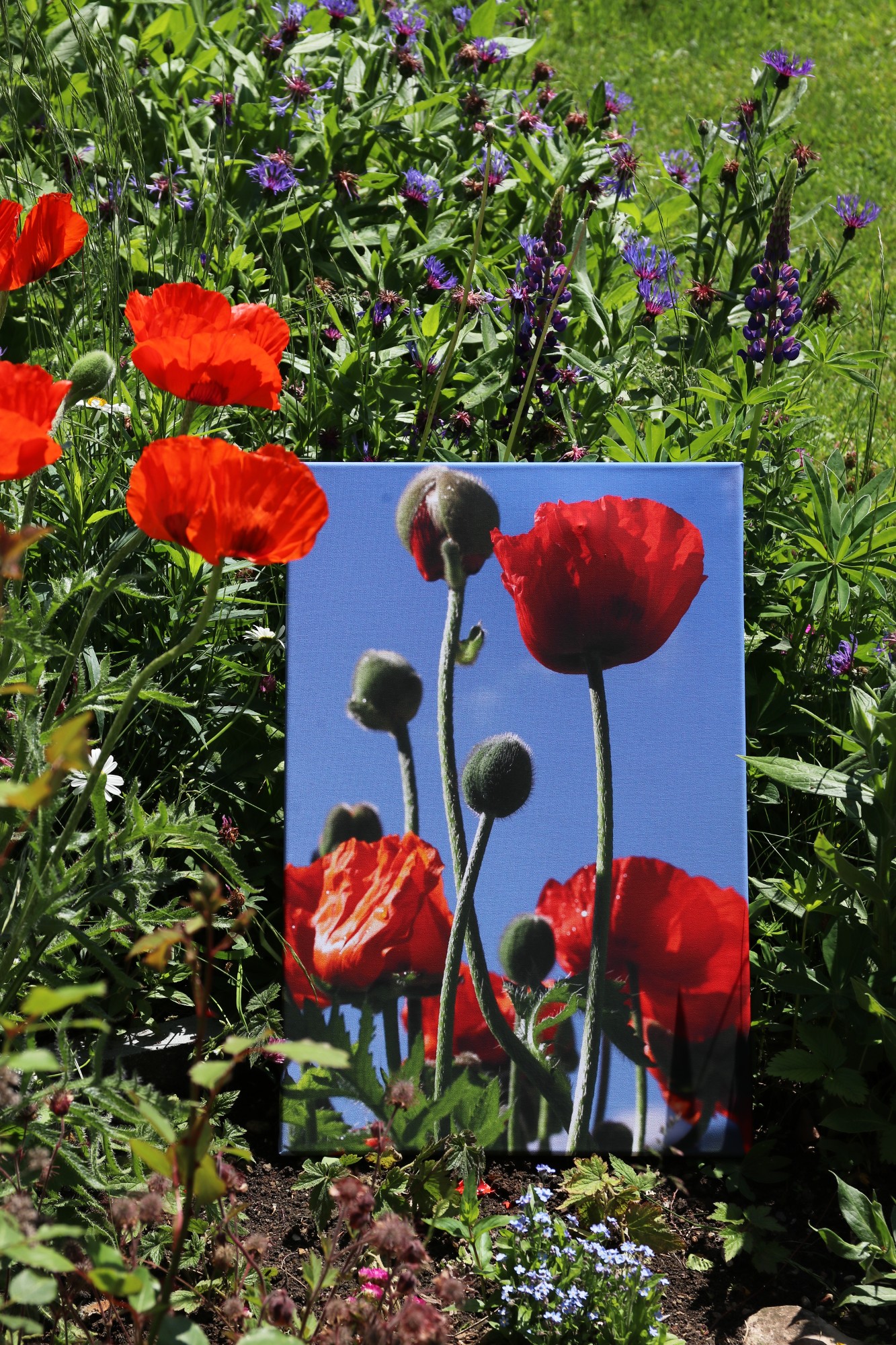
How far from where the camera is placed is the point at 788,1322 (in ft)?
5.00

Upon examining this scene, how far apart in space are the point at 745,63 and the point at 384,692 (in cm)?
434

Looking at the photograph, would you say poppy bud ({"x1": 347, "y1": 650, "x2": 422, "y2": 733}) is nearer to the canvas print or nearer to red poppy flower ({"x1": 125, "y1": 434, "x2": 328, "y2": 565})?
the canvas print

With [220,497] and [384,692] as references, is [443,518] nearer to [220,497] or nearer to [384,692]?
[384,692]

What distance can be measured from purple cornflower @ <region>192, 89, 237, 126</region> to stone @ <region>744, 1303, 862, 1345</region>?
2549 mm

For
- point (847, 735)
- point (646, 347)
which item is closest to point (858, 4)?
point (646, 347)

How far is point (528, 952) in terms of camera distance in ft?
5.99

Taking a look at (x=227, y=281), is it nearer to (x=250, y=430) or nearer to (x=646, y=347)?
(x=250, y=430)

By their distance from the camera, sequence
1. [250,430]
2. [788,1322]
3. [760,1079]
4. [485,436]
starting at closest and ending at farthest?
[788,1322], [760,1079], [485,436], [250,430]

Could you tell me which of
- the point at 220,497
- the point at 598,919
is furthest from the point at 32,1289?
the point at 598,919

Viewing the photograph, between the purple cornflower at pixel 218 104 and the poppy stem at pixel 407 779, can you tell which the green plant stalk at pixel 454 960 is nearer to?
the poppy stem at pixel 407 779

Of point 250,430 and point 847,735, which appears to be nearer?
point 847,735

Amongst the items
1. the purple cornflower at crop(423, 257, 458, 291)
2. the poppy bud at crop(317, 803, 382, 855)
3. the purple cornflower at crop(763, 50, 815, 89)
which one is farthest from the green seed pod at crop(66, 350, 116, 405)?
the purple cornflower at crop(763, 50, 815, 89)

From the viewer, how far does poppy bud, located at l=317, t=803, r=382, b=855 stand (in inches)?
73.2

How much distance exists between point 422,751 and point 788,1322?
3.03ft
